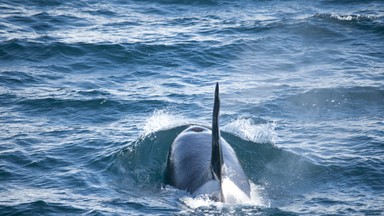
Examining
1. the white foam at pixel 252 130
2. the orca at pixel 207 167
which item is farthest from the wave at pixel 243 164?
the orca at pixel 207 167

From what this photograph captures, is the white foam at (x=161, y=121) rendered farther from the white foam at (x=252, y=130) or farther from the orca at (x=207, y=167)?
the orca at (x=207, y=167)

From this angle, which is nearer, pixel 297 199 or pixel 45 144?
pixel 297 199

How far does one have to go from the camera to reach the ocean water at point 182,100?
13.9 metres

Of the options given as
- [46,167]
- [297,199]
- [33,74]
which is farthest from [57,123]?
[297,199]

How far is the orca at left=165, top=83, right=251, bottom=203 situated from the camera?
12.4 m

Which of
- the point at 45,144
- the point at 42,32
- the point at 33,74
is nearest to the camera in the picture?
the point at 45,144

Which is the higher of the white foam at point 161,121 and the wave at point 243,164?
the white foam at point 161,121

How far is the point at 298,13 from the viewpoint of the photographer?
94.1 ft

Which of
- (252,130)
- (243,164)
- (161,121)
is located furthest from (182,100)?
(243,164)

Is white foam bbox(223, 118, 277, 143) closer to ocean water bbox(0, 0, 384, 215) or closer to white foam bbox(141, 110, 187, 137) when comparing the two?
ocean water bbox(0, 0, 384, 215)

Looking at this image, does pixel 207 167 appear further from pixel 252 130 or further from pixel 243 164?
pixel 252 130

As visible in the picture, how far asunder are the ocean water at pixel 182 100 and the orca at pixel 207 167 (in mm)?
271

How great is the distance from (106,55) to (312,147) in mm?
10151

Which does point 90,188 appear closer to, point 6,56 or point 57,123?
point 57,123
